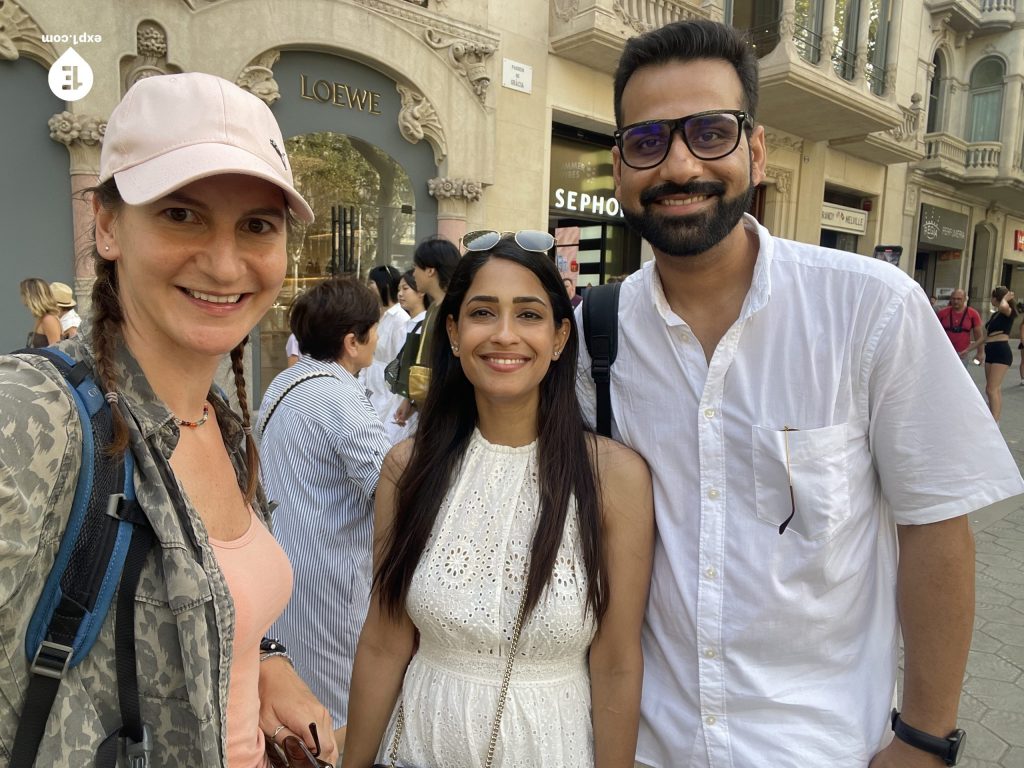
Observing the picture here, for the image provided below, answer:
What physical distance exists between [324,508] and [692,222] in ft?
6.54

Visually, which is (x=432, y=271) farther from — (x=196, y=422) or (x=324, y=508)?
(x=196, y=422)

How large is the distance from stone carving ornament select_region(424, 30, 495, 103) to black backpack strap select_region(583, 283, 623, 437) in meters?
8.48

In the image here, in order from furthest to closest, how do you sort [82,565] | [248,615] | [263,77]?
[263,77] → [248,615] → [82,565]

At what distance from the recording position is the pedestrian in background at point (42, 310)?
587 centimetres

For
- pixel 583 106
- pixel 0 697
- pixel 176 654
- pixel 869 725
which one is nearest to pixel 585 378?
pixel 869 725

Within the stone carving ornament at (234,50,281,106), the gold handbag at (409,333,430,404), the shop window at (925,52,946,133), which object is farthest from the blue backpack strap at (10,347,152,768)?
the shop window at (925,52,946,133)

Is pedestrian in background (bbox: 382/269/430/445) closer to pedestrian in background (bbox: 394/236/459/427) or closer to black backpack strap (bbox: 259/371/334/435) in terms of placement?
pedestrian in background (bbox: 394/236/459/427)

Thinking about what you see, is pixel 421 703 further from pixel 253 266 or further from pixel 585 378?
pixel 253 266

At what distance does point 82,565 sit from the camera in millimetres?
972

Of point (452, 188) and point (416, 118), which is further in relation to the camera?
point (452, 188)

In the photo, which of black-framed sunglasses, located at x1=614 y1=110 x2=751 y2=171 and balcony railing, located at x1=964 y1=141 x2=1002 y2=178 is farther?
balcony railing, located at x1=964 y1=141 x2=1002 y2=178

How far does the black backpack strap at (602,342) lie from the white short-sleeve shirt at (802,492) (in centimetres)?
19

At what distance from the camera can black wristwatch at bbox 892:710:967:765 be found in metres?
1.47

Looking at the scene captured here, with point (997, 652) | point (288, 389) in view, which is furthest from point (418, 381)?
point (997, 652)
